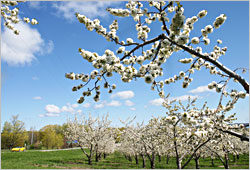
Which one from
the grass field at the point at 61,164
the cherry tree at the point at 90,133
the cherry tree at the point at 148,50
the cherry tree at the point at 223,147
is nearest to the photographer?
the cherry tree at the point at 148,50

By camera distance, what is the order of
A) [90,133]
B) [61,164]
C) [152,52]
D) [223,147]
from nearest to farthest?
[152,52]
[223,147]
[61,164]
[90,133]

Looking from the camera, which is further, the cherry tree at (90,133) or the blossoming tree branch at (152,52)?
the cherry tree at (90,133)

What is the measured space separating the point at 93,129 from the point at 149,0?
18.7 metres

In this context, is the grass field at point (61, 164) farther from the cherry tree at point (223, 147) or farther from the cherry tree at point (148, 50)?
the cherry tree at point (148, 50)

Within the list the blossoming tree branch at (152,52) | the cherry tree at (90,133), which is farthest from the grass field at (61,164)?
the blossoming tree branch at (152,52)

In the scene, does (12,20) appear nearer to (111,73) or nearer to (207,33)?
Result: (111,73)

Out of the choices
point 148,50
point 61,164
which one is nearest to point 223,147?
point 148,50

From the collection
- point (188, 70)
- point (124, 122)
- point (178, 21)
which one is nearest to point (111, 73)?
point (178, 21)

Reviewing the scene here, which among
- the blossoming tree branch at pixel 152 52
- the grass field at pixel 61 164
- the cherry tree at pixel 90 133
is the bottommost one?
the grass field at pixel 61 164

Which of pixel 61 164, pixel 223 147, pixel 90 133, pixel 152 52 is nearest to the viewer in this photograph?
pixel 152 52

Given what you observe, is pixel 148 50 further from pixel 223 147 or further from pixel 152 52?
pixel 223 147

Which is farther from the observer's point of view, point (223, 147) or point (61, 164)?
point (61, 164)

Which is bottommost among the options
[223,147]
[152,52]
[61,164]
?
[61,164]

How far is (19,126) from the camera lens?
1836 inches
